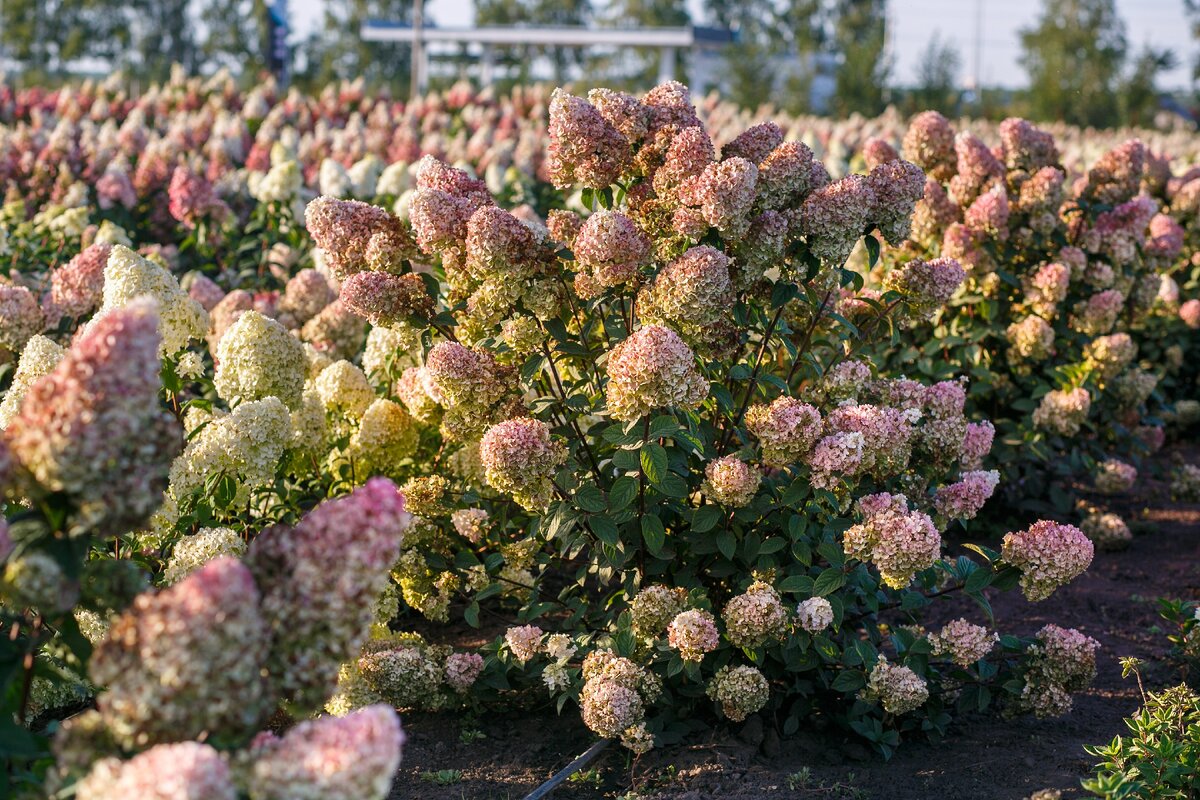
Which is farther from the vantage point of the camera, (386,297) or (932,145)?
(932,145)

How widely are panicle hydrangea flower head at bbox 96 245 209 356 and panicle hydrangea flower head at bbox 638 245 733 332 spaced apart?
52.8 inches

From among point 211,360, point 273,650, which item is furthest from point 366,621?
point 211,360

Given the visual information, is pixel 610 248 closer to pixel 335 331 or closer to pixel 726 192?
pixel 726 192

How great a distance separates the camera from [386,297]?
3.26 m

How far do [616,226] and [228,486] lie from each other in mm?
1310

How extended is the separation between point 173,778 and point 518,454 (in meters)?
1.51

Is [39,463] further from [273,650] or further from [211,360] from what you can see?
[211,360]

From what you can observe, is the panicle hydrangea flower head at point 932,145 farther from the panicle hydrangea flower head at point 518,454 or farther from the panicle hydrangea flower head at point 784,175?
the panicle hydrangea flower head at point 518,454

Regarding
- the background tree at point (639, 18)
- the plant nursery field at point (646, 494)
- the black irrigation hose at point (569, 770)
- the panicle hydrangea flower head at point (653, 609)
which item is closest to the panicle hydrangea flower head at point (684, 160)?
the plant nursery field at point (646, 494)

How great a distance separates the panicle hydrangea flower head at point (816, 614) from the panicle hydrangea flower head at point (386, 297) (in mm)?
1285

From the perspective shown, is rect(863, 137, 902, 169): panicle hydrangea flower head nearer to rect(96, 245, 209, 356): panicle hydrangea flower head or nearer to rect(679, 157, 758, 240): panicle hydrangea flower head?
rect(679, 157, 758, 240): panicle hydrangea flower head

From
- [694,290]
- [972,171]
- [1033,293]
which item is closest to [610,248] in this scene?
[694,290]

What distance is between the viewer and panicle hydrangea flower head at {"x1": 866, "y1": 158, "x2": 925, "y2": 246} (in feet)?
10.9

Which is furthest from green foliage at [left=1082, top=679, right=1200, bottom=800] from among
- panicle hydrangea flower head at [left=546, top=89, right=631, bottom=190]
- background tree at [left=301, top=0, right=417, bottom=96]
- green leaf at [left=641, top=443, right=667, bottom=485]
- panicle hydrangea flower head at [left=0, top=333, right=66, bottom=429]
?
background tree at [left=301, top=0, right=417, bottom=96]
